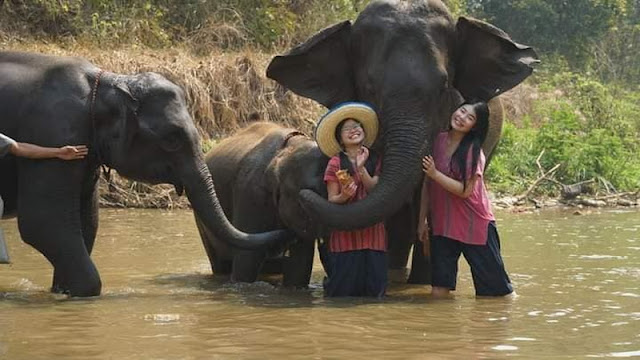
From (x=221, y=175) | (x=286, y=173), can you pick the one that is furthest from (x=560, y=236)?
(x=286, y=173)

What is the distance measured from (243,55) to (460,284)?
9748 millimetres

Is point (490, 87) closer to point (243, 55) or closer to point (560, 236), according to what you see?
point (560, 236)

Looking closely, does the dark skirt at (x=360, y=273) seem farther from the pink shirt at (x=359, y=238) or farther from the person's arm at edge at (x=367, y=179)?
the person's arm at edge at (x=367, y=179)

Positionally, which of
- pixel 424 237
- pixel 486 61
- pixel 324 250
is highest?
pixel 486 61

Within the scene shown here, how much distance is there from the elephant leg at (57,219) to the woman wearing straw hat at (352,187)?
5.20 feet

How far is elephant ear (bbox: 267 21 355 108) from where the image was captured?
848cm

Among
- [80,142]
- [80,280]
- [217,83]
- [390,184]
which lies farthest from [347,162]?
[217,83]

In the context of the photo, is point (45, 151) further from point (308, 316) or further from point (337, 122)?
point (308, 316)

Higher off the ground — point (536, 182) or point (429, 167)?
point (429, 167)

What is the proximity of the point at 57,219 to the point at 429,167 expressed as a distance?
2392 millimetres

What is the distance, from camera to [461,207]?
7590 mm

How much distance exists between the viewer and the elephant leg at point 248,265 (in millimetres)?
8438

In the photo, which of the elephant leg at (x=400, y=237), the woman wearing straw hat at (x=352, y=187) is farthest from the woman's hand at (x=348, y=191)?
the elephant leg at (x=400, y=237)

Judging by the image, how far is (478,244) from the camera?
7.62 m
